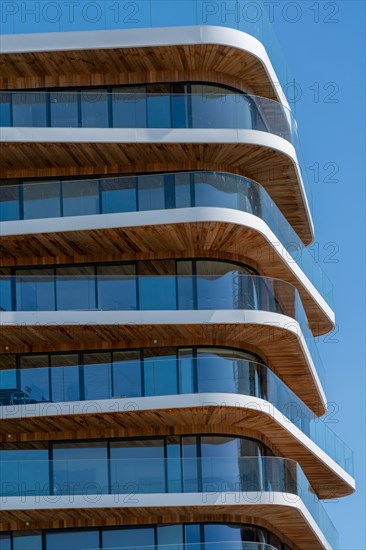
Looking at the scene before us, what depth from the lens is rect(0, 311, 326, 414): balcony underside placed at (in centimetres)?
4569

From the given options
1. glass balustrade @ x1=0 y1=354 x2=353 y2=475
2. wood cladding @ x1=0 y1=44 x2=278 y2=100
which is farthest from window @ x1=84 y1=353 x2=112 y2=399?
wood cladding @ x1=0 y1=44 x2=278 y2=100

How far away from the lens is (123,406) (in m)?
45.3

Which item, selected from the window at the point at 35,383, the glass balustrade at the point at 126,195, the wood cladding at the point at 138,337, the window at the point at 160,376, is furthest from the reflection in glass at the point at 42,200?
the window at the point at 160,376

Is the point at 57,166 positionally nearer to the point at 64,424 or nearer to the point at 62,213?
the point at 62,213

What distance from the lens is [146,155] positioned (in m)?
47.5

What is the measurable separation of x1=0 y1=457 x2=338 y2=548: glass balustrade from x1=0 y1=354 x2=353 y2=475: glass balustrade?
1601 millimetres

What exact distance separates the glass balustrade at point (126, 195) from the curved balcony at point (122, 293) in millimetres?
1735

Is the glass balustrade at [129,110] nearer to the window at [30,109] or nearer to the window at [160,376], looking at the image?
the window at [30,109]

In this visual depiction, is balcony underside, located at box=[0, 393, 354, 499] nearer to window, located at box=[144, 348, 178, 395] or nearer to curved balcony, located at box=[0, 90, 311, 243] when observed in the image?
window, located at box=[144, 348, 178, 395]

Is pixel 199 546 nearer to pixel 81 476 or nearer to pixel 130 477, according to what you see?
pixel 130 477

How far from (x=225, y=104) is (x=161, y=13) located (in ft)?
9.66

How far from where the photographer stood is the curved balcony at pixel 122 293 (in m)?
46.2

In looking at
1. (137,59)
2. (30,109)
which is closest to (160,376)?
(30,109)

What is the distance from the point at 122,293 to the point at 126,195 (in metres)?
2.54
